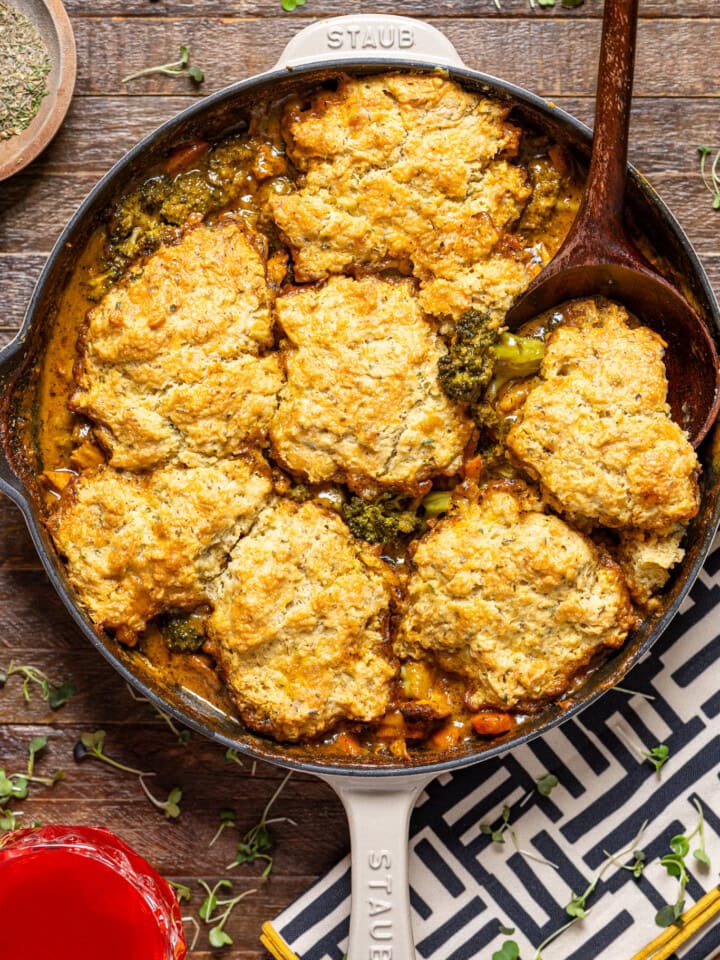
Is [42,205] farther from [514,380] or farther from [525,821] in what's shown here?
[525,821]

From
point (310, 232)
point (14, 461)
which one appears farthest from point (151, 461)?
point (310, 232)

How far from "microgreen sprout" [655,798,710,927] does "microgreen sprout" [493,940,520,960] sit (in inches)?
19.8

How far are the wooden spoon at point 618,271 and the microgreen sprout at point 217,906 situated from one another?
7.31ft

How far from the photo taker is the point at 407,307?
3018mm

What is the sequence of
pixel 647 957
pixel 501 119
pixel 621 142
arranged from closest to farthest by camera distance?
pixel 621 142
pixel 501 119
pixel 647 957

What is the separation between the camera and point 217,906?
11.2 ft

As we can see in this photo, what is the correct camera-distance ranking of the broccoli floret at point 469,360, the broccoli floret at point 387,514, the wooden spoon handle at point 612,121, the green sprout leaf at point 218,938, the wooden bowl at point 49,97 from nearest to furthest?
the wooden spoon handle at point 612,121
the broccoli floret at point 469,360
the broccoli floret at point 387,514
the wooden bowl at point 49,97
the green sprout leaf at point 218,938

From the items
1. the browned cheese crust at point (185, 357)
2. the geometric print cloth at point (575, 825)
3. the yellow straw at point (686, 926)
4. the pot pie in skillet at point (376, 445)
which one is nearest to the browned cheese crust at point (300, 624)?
the pot pie in skillet at point (376, 445)

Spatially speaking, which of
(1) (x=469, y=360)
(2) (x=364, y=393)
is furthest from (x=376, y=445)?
(1) (x=469, y=360)

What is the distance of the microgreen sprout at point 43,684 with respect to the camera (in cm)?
341

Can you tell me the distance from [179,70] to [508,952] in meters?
3.29

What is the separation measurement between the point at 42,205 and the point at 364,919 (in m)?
2.66

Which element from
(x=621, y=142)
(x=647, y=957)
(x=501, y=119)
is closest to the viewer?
(x=621, y=142)

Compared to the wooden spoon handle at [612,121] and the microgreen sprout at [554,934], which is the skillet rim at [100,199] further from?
the microgreen sprout at [554,934]
